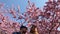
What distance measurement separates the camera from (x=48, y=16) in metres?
5.61

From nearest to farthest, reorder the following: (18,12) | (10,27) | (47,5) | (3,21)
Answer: (47,5) → (18,12) → (10,27) → (3,21)

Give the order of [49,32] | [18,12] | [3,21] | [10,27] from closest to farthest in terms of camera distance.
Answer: [49,32]
[18,12]
[10,27]
[3,21]

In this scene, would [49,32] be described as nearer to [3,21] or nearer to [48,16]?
[48,16]

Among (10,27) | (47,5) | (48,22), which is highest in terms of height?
(47,5)

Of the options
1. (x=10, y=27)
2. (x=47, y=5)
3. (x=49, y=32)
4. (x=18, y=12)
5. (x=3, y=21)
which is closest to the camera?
(x=49, y=32)

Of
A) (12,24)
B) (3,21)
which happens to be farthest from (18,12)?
(3,21)

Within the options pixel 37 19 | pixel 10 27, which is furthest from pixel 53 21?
pixel 10 27

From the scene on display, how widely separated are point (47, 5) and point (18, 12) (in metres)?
1.73

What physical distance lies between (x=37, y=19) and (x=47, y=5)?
537mm

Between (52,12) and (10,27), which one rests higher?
(52,12)

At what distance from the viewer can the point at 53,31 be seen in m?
5.34

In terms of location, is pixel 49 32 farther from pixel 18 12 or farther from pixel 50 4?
pixel 18 12

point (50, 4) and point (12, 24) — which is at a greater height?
point (50, 4)

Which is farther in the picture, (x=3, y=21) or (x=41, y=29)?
(x=3, y=21)
